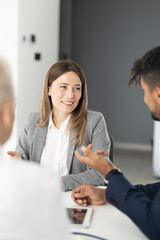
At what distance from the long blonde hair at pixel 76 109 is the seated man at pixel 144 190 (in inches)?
26.2

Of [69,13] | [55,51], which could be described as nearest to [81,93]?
[55,51]

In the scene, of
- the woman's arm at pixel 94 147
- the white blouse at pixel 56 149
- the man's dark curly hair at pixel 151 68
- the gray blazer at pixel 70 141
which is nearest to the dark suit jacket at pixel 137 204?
the man's dark curly hair at pixel 151 68

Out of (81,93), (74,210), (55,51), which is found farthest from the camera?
(55,51)

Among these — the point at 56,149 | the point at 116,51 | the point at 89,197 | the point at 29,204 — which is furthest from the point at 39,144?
the point at 116,51

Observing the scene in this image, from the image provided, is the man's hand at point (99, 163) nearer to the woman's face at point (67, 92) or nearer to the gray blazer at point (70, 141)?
the gray blazer at point (70, 141)

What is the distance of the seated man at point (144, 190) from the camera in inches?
50.9

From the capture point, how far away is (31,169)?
913mm

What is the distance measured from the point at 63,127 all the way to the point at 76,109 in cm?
16

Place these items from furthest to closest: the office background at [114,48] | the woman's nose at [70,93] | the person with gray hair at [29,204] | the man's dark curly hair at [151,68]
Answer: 1. the office background at [114,48]
2. the woman's nose at [70,93]
3. the man's dark curly hair at [151,68]
4. the person with gray hair at [29,204]

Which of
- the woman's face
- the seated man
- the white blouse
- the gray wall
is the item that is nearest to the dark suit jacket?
Result: the seated man

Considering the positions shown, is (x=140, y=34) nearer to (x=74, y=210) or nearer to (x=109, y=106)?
(x=109, y=106)

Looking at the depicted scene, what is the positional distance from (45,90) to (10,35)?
6.99 ft

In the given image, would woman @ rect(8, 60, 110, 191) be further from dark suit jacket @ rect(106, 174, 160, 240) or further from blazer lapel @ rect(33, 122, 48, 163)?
dark suit jacket @ rect(106, 174, 160, 240)

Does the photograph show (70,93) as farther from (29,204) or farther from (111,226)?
(29,204)
